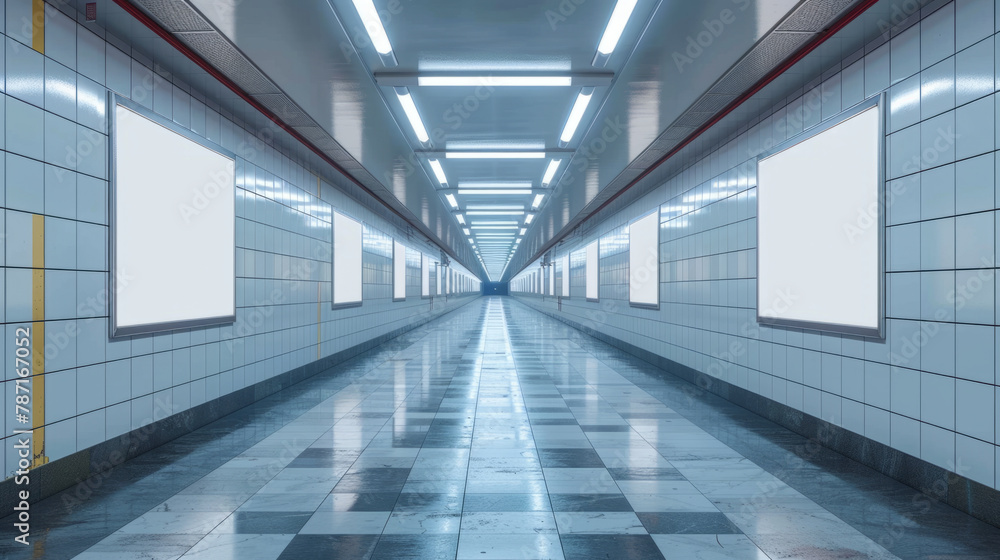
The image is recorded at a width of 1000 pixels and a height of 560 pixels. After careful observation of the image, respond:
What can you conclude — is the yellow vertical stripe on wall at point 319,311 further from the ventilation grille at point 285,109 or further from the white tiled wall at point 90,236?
the ventilation grille at point 285,109

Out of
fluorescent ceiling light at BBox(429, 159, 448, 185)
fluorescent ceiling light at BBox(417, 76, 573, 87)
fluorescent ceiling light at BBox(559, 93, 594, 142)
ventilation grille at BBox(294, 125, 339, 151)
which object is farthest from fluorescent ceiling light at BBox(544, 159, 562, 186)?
ventilation grille at BBox(294, 125, 339, 151)

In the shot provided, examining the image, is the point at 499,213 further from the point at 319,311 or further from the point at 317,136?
the point at 317,136

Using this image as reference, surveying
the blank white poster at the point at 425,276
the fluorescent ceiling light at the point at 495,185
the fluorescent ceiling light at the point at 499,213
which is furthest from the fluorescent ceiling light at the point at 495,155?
the blank white poster at the point at 425,276

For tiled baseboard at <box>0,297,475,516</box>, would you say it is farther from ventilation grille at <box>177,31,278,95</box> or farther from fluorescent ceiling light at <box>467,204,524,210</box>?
fluorescent ceiling light at <box>467,204,524,210</box>

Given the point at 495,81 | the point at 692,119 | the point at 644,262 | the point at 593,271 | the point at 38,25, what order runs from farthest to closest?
the point at 593,271 < the point at 644,262 < the point at 692,119 < the point at 495,81 < the point at 38,25

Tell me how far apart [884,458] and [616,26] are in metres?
4.26

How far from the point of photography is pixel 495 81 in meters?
6.13

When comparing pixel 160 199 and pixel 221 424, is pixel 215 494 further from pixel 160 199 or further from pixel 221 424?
pixel 160 199

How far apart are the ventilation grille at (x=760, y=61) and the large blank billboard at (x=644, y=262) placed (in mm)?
5146

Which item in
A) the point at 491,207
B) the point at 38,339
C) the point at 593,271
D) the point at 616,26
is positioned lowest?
the point at 38,339

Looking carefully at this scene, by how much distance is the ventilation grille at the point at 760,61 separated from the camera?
463 cm

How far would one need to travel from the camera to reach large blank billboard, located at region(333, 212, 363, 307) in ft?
36.1

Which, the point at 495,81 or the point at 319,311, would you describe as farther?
the point at 319,311

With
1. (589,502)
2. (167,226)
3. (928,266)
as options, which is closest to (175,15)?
(167,226)
